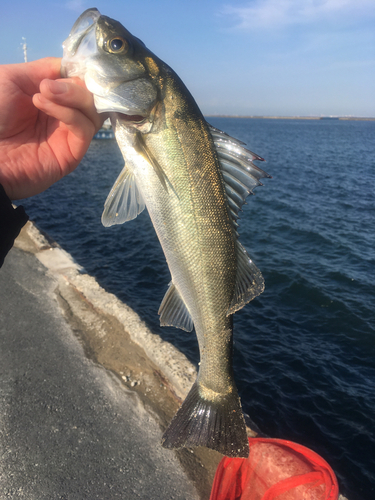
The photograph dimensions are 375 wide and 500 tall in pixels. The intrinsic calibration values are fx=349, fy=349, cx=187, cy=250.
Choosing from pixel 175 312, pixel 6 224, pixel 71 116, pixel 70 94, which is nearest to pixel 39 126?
pixel 71 116

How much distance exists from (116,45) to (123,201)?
1115 mm

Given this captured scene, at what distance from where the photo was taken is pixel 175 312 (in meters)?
3.02

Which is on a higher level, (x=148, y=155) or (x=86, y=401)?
(x=148, y=155)

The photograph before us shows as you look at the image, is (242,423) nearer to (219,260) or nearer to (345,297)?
(219,260)

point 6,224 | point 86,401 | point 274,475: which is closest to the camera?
point 6,224

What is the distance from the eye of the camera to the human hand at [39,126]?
2.52 metres

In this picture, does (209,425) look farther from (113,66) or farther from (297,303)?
(297,303)

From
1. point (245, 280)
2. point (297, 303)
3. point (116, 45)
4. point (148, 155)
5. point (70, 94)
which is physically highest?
point (116, 45)

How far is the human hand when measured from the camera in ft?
8.27

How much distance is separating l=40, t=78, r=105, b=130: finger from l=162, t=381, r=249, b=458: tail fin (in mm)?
2519

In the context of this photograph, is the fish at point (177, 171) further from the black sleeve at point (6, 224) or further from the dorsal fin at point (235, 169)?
the black sleeve at point (6, 224)

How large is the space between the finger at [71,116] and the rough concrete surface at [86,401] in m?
3.37

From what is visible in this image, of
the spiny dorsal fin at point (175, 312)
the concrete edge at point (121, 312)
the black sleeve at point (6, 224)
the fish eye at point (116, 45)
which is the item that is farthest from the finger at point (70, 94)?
the concrete edge at point (121, 312)

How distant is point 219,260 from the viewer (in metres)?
2.72
